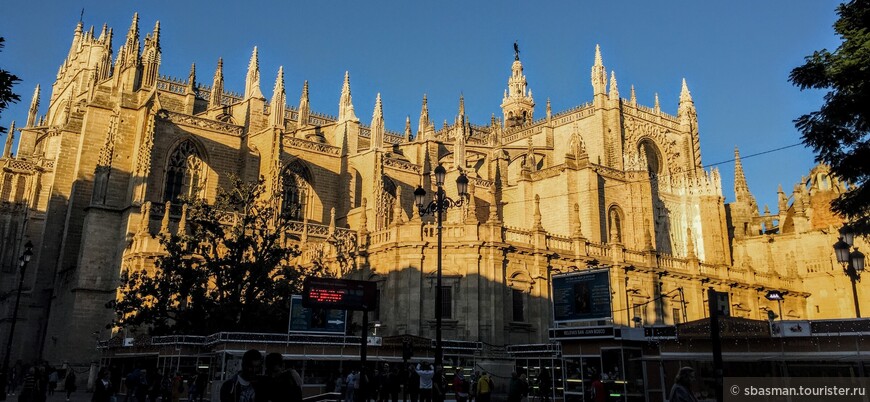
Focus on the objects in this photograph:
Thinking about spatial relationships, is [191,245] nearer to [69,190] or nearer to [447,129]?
[69,190]

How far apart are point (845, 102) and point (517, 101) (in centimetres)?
5457

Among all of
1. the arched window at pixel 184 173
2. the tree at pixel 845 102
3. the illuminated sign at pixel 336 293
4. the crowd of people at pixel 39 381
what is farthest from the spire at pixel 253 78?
the tree at pixel 845 102

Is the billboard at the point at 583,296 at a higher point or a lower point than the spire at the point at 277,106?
lower

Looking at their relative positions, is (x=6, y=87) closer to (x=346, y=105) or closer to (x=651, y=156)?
(x=346, y=105)

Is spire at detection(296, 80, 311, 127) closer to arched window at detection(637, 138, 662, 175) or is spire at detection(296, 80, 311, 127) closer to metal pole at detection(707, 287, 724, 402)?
arched window at detection(637, 138, 662, 175)

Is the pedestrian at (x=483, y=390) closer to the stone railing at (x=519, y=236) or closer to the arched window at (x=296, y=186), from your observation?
the stone railing at (x=519, y=236)

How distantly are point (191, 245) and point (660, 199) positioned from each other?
1336 inches

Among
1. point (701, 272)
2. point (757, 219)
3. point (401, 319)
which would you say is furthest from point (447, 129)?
point (401, 319)

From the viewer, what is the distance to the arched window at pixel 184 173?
38.5 metres

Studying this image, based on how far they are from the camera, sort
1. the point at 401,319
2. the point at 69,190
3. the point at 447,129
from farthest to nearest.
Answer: the point at 447,129 < the point at 69,190 < the point at 401,319

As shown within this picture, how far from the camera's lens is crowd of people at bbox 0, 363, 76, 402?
1592cm

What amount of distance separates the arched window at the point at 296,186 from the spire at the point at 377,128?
4.62 metres

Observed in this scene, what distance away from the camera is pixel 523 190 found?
135 ft

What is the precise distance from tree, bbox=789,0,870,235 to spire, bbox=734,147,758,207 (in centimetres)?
3712
